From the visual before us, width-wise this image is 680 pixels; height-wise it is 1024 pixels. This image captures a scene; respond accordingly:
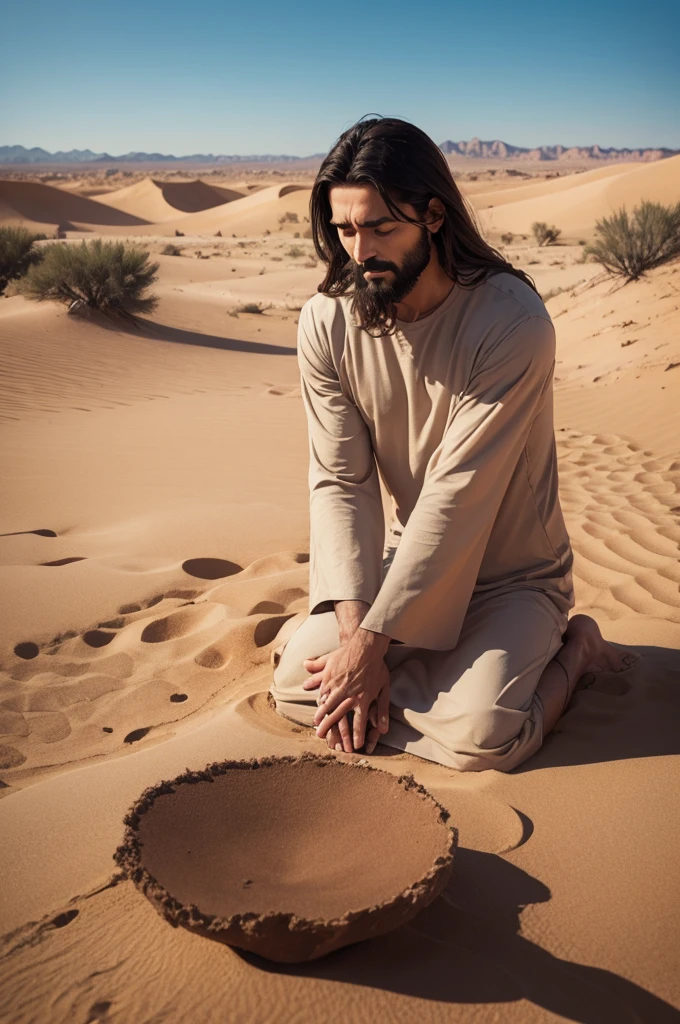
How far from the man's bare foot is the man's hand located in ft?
1.87

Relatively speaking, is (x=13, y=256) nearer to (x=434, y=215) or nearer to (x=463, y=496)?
(x=434, y=215)

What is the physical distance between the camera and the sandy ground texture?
1.47 meters

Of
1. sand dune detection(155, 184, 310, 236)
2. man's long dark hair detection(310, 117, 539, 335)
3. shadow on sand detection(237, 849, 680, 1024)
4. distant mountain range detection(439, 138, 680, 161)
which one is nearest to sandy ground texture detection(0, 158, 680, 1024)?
shadow on sand detection(237, 849, 680, 1024)

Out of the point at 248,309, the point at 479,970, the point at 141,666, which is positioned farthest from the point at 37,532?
the point at 248,309

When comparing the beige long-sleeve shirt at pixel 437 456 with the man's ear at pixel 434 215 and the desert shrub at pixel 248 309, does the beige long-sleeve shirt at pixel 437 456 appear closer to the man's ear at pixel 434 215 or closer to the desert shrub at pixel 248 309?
the man's ear at pixel 434 215

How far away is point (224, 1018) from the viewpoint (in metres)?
1.38

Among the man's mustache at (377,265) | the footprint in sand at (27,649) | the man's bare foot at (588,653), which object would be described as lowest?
the footprint in sand at (27,649)

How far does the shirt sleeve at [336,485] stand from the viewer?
2.54 meters

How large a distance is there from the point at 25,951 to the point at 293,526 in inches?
114

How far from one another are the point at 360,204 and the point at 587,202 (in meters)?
32.1

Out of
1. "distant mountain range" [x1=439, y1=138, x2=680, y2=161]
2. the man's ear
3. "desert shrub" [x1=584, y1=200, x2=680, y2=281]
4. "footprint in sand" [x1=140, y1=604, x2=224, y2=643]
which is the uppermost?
"distant mountain range" [x1=439, y1=138, x2=680, y2=161]

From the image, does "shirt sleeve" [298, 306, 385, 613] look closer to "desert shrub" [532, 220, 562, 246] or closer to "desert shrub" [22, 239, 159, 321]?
"desert shrub" [22, 239, 159, 321]

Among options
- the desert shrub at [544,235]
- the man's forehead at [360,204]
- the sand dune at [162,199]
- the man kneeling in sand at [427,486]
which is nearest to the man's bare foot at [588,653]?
the man kneeling in sand at [427,486]

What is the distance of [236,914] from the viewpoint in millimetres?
1417
